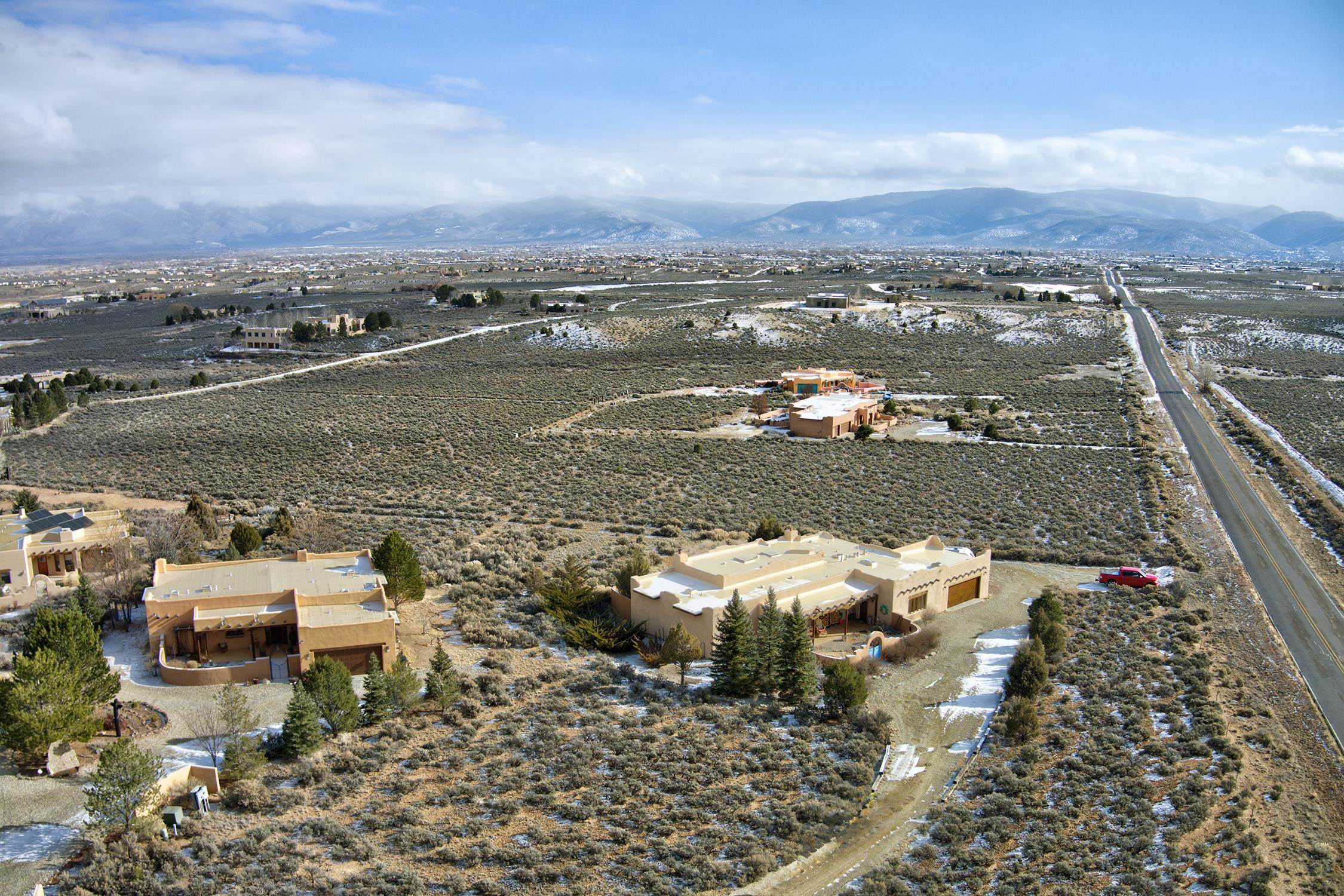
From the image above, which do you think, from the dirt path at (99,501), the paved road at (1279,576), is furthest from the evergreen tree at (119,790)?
the dirt path at (99,501)

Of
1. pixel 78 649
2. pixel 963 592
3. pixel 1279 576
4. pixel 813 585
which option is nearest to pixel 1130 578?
pixel 963 592

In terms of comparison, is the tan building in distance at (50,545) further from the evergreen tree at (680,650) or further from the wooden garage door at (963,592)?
the wooden garage door at (963,592)

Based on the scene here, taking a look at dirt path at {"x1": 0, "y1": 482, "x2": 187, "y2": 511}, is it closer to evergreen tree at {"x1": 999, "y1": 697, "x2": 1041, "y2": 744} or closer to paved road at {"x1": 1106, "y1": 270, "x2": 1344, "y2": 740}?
evergreen tree at {"x1": 999, "y1": 697, "x2": 1041, "y2": 744}

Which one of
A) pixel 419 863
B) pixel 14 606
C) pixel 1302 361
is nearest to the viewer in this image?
pixel 419 863

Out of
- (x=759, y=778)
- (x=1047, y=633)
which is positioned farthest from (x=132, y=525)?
(x=1047, y=633)

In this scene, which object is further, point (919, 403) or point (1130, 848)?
point (919, 403)

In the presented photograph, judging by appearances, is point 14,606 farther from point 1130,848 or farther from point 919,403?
point 919,403
